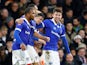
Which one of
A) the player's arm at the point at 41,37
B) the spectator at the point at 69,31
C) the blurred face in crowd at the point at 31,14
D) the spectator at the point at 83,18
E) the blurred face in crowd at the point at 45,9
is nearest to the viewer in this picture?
the blurred face in crowd at the point at 31,14

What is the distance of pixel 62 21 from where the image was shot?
12.8 m

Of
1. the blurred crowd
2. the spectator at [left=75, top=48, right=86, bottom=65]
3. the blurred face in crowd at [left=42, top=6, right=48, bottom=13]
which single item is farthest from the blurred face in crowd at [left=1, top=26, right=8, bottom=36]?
the spectator at [left=75, top=48, right=86, bottom=65]

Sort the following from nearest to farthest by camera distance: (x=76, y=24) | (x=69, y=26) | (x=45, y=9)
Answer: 1. (x=45, y=9)
2. (x=69, y=26)
3. (x=76, y=24)

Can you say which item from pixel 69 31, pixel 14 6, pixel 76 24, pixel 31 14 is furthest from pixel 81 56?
pixel 31 14

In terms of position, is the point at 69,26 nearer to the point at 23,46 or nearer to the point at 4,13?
the point at 4,13

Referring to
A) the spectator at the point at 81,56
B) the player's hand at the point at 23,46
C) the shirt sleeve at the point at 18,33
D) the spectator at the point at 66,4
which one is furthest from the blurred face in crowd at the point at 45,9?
the player's hand at the point at 23,46

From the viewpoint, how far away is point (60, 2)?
14.1 meters

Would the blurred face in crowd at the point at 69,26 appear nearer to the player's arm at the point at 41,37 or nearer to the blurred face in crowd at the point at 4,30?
Answer: the blurred face in crowd at the point at 4,30

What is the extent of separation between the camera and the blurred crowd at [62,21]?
35.9 ft

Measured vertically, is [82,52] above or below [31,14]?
below

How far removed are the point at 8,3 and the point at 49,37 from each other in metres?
3.47

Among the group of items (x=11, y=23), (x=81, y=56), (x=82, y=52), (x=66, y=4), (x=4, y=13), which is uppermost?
(x=66, y=4)

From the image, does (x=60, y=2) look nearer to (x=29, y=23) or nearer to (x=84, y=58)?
(x=84, y=58)

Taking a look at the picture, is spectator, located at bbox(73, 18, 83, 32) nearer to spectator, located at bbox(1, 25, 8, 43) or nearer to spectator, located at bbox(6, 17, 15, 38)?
spectator, located at bbox(6, 17, 15, 38)
